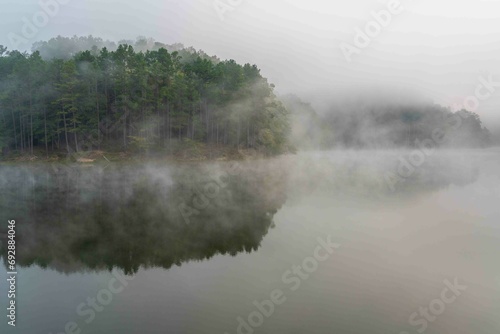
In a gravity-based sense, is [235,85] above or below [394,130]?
above

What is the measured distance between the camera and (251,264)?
15.1m

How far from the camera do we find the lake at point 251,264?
1088 centimetres

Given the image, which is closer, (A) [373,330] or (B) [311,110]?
(A) [373,330]

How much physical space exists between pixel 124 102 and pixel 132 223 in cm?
4464

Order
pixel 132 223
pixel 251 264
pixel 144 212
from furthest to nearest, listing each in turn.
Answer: pixel 144 212 < pixel 132 223 < pixel 251 264

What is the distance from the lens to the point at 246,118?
69.5 metres

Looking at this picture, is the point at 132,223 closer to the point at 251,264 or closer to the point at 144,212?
the point at 144,212

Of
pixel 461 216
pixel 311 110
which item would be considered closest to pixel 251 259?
pixel 461 216

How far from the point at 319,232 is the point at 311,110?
407 ft

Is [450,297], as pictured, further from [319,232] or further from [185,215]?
[185,215]

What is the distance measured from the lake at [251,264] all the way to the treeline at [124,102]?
1374 inches

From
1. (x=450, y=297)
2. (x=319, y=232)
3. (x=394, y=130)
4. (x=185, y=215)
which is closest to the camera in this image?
(x=450, y=297)

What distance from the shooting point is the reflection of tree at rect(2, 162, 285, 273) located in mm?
15656

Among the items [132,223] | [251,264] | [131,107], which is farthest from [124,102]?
[251,264]
